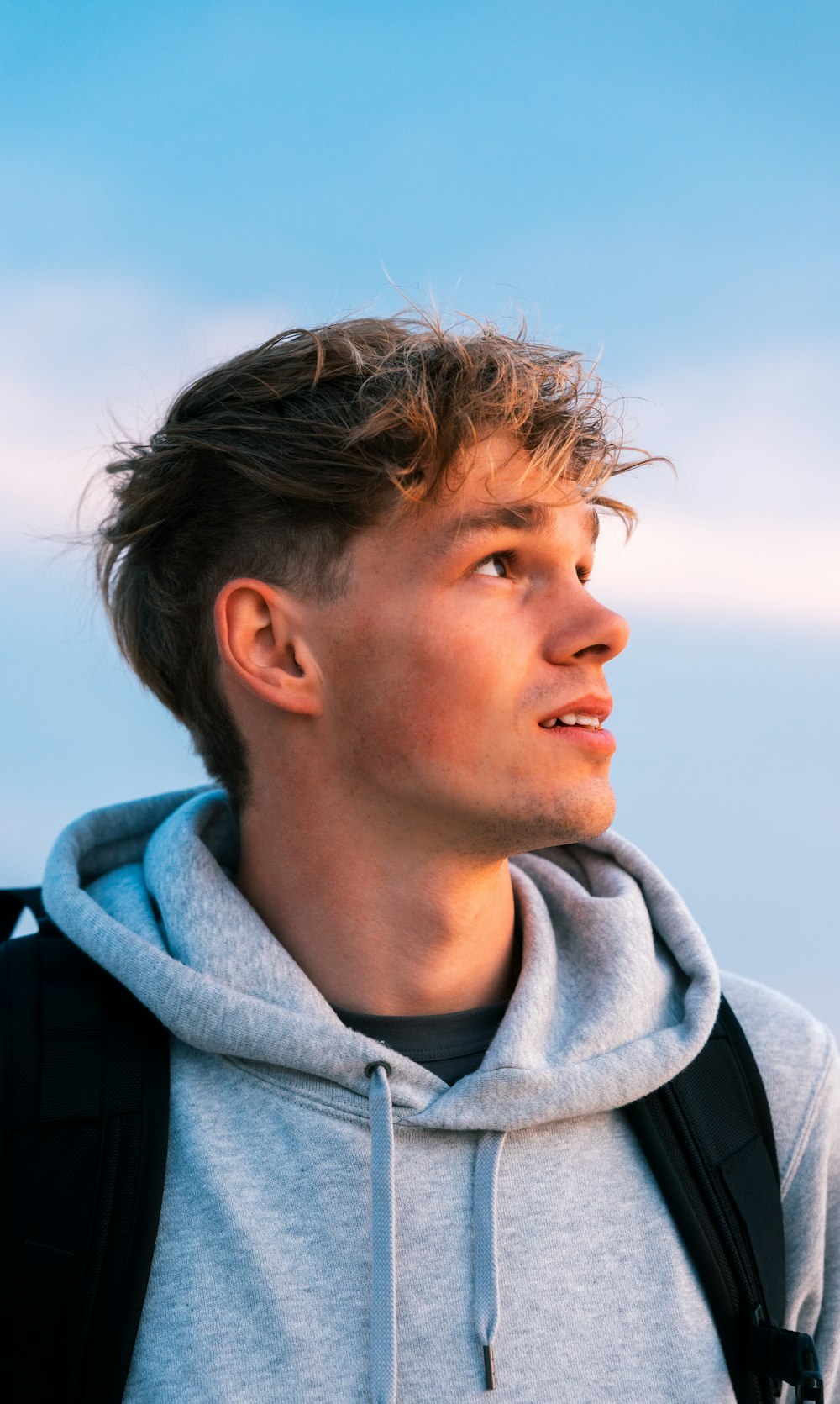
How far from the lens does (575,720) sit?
2.75 m

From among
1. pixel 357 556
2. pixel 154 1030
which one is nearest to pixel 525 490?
pixel 357 556

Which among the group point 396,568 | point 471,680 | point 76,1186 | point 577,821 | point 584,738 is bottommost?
point 76,1186

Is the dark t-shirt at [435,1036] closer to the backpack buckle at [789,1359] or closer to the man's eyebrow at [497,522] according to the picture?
the backpack buckle at [789,1359]

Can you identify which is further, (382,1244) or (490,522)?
(490,522)

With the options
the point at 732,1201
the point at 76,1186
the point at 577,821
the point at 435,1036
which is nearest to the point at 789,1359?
the point at 732,1201

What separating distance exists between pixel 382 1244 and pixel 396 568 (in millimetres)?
1531

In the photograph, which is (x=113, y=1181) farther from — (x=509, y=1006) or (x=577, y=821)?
(x=577, y=821)

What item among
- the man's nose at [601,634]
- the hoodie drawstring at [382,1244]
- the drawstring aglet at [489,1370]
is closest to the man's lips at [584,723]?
the man's nose at [601,634]

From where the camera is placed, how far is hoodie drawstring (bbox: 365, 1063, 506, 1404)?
228 centimetres

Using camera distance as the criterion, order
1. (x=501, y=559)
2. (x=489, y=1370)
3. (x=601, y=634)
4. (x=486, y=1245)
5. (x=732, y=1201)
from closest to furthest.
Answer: (x=489, y=1370) < (x=486, y=1245) < (x=732, y=1201) < (x=601, y=634) < (x=501, y=559)

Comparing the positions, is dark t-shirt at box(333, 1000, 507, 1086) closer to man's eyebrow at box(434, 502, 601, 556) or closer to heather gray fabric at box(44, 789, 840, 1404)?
heather gray fabric at box(44, 789, 840, 1404)

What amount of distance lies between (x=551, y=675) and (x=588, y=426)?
0.89m

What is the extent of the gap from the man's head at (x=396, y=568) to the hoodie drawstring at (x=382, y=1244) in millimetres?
636

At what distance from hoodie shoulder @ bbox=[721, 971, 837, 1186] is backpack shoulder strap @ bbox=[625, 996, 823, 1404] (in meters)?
0.12
